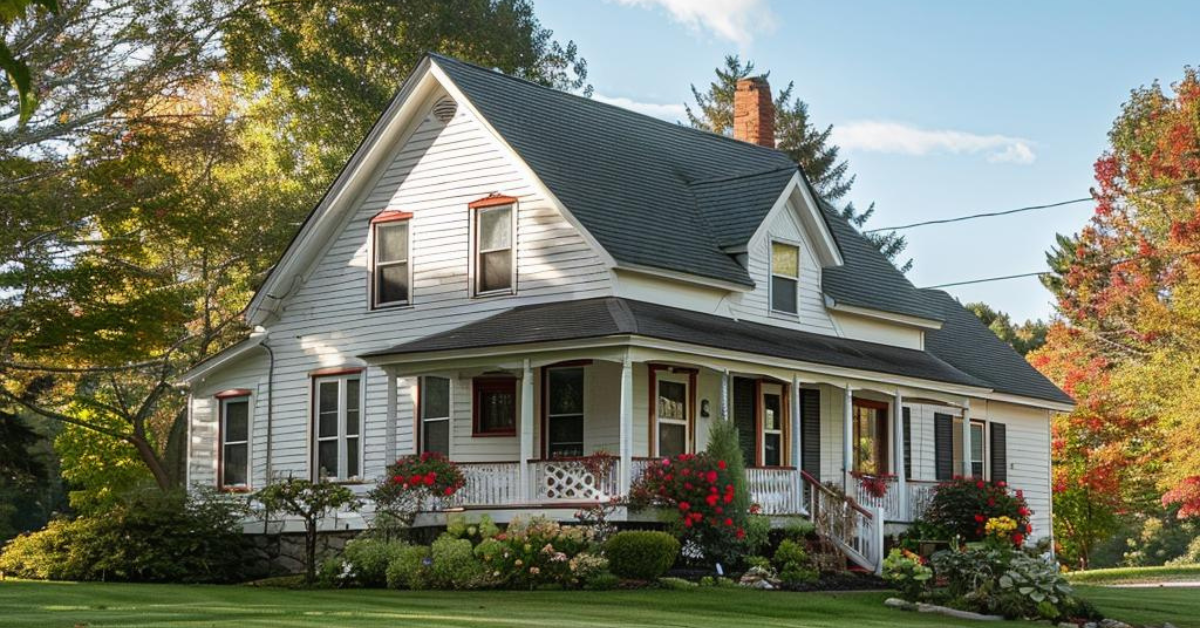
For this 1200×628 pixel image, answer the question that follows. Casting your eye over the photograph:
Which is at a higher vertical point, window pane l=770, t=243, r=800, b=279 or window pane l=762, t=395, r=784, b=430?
window pane l=770, t=243, r=800, b=279

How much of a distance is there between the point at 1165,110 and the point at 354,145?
81.7 ft

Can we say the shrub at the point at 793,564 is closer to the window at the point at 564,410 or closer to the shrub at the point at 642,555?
the shrub at the point at 642,555

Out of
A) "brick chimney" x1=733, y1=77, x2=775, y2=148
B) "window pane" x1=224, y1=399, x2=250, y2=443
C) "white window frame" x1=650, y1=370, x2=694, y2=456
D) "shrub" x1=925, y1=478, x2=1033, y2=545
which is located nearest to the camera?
"white window frame" x1=650, y1=370, x2=694, y2=456

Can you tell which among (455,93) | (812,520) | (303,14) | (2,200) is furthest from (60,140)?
(812,520)

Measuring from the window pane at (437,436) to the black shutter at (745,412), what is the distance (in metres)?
4.72

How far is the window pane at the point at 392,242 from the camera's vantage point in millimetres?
26328

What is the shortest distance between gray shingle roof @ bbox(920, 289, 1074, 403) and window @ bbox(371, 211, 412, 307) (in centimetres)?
1118

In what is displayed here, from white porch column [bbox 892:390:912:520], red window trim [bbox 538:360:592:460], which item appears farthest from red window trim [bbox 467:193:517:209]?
white porch column [bbox 892:390:912:520]

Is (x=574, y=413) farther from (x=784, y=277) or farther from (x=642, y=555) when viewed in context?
(x=784, y=277)

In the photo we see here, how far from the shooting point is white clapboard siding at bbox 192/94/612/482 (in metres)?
24.3

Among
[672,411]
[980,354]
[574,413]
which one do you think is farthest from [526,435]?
[980,354]

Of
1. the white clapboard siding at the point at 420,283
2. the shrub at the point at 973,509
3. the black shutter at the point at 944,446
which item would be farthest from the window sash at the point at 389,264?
the black shutter at the point at 944,446

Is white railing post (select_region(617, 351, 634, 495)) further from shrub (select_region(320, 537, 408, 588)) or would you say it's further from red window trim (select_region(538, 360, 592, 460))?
shrub (select_region(320, 537, 408, 588))

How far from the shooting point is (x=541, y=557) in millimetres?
19719
